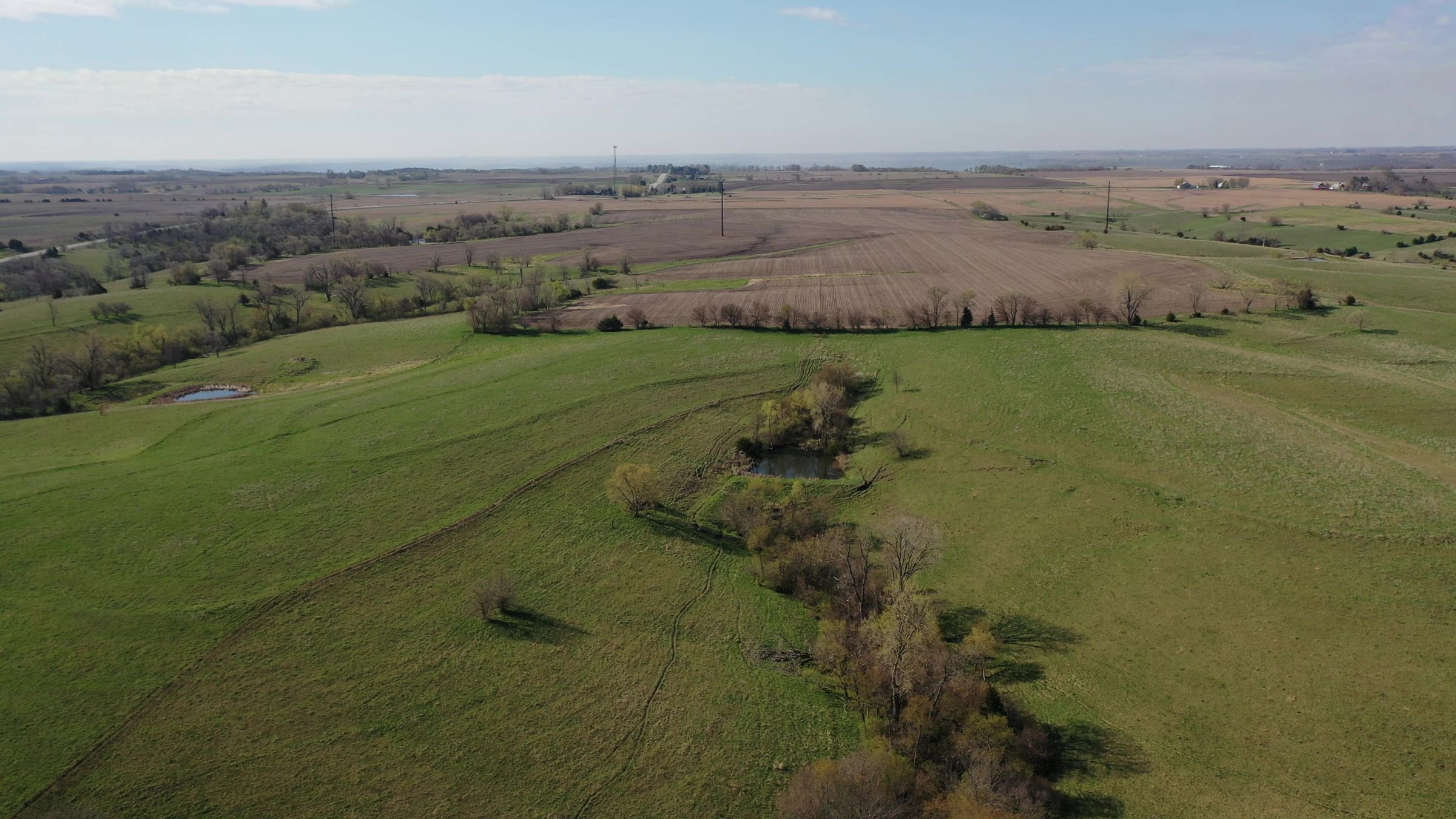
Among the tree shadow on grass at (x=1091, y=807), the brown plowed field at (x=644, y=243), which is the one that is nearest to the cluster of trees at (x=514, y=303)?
the brown plowed field at (x=644, y=243)

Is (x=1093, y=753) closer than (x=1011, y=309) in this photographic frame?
Yes

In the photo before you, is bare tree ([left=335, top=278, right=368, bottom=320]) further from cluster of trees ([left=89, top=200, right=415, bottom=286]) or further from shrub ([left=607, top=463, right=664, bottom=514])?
shrub ([left=607, top=463, right=664, bottom=514])

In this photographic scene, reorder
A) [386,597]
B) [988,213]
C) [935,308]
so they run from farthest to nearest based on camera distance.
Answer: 1. [988,213]
2. [935,308]
3. [386,597]

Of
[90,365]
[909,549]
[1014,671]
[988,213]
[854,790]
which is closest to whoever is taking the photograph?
[854,790]

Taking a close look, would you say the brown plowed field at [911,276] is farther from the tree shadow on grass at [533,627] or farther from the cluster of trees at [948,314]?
the tree shadow on grass at [533,627]

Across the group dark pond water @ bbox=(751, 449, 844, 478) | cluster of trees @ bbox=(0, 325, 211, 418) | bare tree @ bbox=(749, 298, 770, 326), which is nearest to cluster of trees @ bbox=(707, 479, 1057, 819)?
dark pond water @ bbox=(751, 449, 844, 478)

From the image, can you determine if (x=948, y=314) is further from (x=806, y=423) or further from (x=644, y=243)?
(x=644, y=243)

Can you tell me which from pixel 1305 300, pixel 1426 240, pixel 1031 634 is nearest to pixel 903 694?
pixel 1031 634
